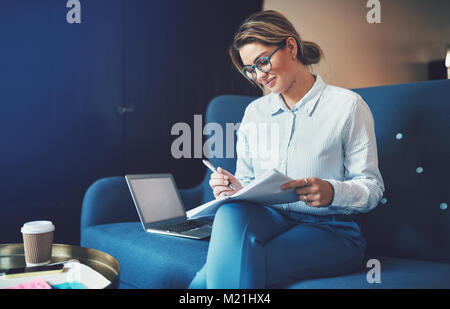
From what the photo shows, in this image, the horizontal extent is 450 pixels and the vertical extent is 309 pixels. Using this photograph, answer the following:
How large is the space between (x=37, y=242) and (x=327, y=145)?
0.82 metres

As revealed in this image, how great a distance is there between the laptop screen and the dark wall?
54cm

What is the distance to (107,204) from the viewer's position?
145cm

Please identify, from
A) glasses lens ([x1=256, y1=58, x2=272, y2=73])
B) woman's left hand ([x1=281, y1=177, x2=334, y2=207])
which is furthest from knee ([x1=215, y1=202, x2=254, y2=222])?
glasses lens ([x1=256, y1=58, x2=272, y2=73])

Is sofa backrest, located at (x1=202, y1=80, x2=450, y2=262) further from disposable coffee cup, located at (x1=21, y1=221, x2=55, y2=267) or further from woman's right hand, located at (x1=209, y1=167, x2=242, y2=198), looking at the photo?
disposable coffee cup, located at (x1=21, y1=221, x2=55, y2=267)

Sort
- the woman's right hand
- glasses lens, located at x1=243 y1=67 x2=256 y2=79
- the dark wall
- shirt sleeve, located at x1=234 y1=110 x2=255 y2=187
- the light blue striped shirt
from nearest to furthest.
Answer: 1. the light blue striped shirt
2. the woman's right hand
3. glasses lens, located at x1=243 y1=67 x2=256 y2=79
4. shirt sleeve, located at x1=234 y1=110 x2=255 y2=187
5. the dark wall

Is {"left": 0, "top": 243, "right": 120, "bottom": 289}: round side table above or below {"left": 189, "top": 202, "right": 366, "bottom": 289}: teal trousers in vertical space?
below

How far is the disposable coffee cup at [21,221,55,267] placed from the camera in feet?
2.90

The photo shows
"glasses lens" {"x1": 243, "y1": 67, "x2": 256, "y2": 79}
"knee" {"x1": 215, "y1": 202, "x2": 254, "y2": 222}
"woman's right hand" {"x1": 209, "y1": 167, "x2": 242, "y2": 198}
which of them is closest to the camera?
"knee" {"x1": 215, "y1": 202, "x2": 254, "y2": 222}

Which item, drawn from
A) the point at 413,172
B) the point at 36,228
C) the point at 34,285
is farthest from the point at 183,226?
the point at 413,172

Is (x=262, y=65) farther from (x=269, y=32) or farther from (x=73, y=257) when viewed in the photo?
(x=73, y=257)

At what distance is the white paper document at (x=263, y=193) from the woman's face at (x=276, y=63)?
1.48ft
